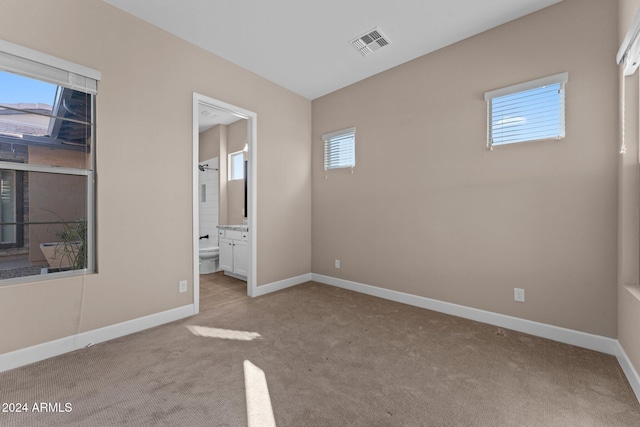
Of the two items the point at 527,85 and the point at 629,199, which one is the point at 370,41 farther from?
the point at 629,199

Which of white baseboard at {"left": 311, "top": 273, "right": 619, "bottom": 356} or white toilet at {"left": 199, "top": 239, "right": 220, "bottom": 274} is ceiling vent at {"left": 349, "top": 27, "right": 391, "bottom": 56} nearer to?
white baseboard at {"left": 311, "top": 273, "right": 619, "bottom": 356}

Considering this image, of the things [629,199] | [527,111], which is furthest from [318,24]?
[629,199]

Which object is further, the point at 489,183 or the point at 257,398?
the point at 489,183

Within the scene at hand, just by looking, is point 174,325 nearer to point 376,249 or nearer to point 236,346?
point 236,346

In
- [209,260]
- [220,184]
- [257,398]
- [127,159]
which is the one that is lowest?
[257,398]

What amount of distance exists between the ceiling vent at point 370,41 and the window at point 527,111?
1.18 m

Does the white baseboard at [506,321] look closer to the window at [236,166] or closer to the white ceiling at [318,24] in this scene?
the white ceiling at [318,24]

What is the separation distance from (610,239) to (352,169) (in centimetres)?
261

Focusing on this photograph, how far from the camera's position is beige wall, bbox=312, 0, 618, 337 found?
2.16 metres

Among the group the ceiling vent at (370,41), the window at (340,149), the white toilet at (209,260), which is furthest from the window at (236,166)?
the ceiling vent at (370,41)

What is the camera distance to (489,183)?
2.65 meters

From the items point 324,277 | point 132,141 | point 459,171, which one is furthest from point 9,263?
point 459,171

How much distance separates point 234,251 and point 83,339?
2.24m

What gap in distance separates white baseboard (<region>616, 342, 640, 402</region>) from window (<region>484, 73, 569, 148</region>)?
5.50ft
